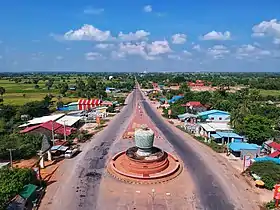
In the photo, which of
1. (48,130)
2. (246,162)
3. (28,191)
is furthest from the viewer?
(48,130)

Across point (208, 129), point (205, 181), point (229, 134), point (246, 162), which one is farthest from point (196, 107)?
point (205, 181)

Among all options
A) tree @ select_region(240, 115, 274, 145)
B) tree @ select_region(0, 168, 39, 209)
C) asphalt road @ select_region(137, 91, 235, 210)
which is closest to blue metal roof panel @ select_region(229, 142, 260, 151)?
asphalt road @ select_region(137, 91, 235, 210)

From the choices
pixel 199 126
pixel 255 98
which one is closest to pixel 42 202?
pixel 199 126

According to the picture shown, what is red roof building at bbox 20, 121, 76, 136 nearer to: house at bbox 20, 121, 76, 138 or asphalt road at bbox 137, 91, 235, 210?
house at bbox 20, 121, 76, 138

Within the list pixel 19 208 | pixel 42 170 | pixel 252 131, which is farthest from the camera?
pixel 252 131

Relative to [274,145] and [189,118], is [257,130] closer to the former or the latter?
[274,145]

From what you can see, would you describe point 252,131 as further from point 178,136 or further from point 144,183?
point 144,183
